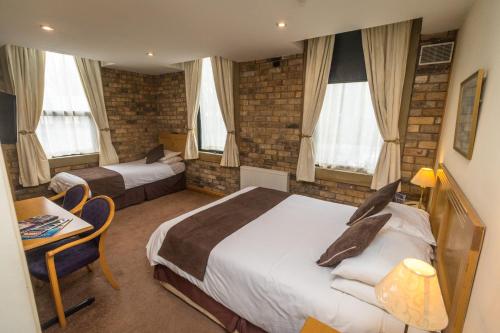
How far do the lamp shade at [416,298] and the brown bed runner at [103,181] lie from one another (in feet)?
12.7

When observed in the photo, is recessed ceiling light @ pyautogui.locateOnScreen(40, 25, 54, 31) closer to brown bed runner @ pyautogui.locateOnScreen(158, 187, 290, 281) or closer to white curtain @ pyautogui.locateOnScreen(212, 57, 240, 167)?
white curtain @ pyautogui.locateOnScreen(212, 57, 240, 167)

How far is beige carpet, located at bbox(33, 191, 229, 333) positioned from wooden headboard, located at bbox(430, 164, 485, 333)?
1469mm

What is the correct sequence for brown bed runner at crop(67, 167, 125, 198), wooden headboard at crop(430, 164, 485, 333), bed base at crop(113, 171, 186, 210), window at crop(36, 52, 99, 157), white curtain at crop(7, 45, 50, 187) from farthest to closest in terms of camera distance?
bed base at crop(113, 171, 186, 210) < window at crop(36, 52, 99, 157) < brown bed runner at crop(67, 167, 125, 198) < white curtain at crop(7, 45, 50, 187) < wooden headboard at crop(430, 164, 485, 333)

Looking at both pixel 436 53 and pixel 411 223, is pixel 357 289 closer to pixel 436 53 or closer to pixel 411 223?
pixel 411 223

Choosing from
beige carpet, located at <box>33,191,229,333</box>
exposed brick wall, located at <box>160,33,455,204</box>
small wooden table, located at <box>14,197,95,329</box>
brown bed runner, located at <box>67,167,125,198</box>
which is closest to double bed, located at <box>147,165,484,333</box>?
beige carpet, located at <box>33,191,229,333</box>

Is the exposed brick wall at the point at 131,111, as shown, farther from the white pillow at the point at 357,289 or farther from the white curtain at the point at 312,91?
the white pillow at the point at 357,289

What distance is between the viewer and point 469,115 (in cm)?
137

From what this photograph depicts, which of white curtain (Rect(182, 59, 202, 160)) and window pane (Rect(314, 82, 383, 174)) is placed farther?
white curtain (Rect(182, 59, 202, 160))

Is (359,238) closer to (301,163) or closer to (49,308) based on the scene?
(301,163)

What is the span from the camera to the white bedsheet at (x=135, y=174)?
3523 millimetres

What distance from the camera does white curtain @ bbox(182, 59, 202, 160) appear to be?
13.7 ft

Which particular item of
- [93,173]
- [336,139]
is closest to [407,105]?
[336,139]

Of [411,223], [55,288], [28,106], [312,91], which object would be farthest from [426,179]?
[28,106]

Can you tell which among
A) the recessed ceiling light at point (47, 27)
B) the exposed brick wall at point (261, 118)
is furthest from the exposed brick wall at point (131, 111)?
the recessed ceiling light at point (47, 27)
